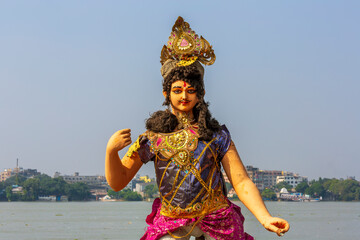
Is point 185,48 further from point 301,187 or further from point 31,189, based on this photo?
point 31,189

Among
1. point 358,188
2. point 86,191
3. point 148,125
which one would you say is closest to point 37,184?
point 86,191

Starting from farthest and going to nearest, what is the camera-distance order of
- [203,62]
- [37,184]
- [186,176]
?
1. [37,184]
2. [203,62]
3. [186,176]

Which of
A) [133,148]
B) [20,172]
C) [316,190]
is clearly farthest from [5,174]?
[133,148]

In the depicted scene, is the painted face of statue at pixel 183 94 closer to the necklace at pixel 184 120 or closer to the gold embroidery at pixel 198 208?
the necklace at pixel 184 120

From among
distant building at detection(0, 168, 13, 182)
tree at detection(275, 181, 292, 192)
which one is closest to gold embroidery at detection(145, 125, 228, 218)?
tree at detection(275, 181, 292, 192)

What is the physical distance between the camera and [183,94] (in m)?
5.08

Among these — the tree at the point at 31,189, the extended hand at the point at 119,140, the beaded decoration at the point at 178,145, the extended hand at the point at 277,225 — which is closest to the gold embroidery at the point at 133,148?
the beaded decoration at the point at 178,145

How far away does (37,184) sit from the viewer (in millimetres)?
84938

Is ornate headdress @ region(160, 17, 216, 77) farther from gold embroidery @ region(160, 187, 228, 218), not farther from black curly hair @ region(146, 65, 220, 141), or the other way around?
gold embroidery @ region(160, 187, 228, 218)

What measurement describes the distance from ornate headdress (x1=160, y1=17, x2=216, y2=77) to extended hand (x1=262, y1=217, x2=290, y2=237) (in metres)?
1.23

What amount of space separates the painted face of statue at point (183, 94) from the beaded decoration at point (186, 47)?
0.51ft

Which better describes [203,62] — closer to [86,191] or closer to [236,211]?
[236,211]

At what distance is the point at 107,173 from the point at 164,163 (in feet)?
1.27

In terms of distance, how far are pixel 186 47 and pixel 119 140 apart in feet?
2.81
